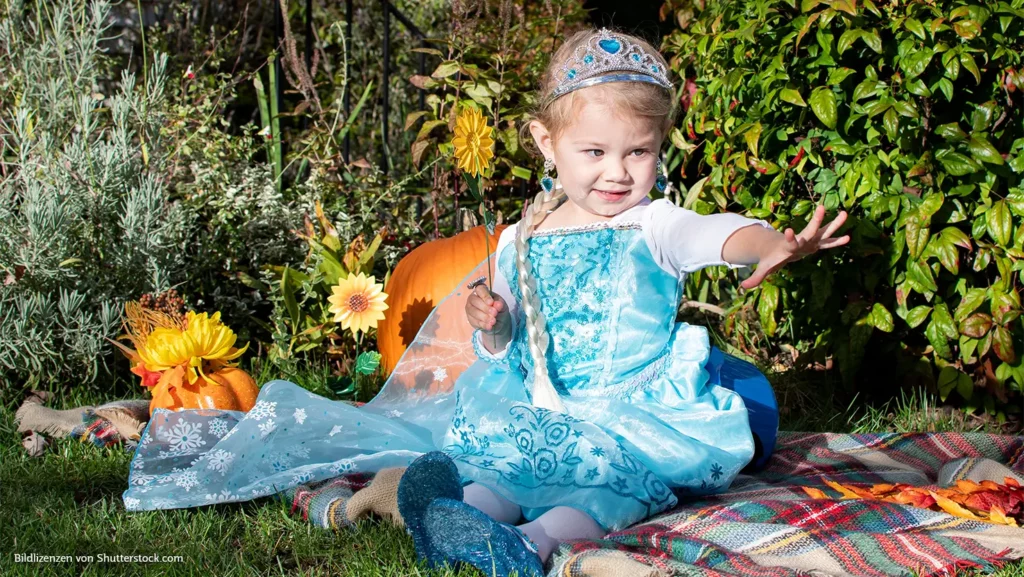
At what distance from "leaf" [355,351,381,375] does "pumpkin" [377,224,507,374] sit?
0.16 m

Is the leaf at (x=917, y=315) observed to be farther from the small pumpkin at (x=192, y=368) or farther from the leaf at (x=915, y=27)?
the small pumpkin at (x=192, y=368)

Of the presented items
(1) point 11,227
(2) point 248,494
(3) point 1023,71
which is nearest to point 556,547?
(2) point 248,494

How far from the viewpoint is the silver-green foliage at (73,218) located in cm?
333

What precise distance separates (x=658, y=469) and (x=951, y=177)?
1.38m

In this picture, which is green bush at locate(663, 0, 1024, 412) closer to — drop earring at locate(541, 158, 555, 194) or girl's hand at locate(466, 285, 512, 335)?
drop earring at locate(541, 158, 555, 194)

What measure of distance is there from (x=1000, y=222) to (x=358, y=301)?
2016 mm

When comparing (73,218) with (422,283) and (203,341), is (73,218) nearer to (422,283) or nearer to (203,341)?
(203,341)

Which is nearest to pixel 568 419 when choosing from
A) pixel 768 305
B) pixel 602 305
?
pixel 602 305

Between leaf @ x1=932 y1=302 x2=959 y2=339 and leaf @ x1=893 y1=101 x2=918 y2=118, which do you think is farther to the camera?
leaf @ x1=932 y1=302 x2=959 y2=339

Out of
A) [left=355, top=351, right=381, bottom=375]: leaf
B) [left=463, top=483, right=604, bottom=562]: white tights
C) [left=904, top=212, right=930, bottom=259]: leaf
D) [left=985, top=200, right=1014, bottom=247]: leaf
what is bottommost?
[left=355, top=351, right=381, bottom=375]: leaf

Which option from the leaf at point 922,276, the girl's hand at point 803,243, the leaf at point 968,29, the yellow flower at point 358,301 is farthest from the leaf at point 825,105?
the yellow flower at point 358,301

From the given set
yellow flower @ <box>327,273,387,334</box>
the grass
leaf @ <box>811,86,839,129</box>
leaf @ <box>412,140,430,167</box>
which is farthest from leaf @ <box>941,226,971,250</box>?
leaf @ <box>412,140,430,167</box>

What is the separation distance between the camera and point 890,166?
3.04 metres

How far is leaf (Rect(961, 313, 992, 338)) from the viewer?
2.95 meters
